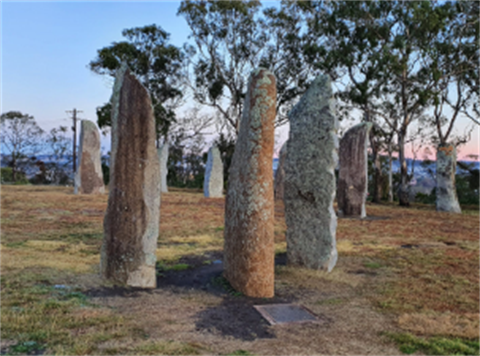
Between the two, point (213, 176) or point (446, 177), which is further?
point (213, 176)

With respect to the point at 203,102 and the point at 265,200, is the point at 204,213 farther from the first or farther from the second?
the point at 203,102

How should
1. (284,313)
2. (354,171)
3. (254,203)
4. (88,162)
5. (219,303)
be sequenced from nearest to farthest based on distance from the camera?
(284,313), (219,303), (254,203), (354,171), (88,162)

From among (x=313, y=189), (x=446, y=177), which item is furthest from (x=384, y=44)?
(x=313, y=189)

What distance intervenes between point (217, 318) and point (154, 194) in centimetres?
218

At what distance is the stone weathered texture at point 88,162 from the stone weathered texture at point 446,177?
15.7m

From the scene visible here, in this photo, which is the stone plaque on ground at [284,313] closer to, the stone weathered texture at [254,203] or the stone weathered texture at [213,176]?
the stone weathered texture at [254,203]

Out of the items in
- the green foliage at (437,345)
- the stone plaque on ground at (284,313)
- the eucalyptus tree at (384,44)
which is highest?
the eucalyptus tree at (384,44)

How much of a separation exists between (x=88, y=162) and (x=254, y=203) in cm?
1660

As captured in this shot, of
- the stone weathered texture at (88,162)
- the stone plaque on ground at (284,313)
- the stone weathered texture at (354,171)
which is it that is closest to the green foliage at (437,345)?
the stone plaque on ground at (284,313)

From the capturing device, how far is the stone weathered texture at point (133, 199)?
6.70 metres

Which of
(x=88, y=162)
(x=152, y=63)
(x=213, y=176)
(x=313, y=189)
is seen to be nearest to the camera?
(x=313, y=189)

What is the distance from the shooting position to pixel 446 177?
20.6 metres

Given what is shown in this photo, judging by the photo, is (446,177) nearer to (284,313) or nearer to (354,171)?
(354,171)

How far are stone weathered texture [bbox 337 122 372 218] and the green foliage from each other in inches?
494
